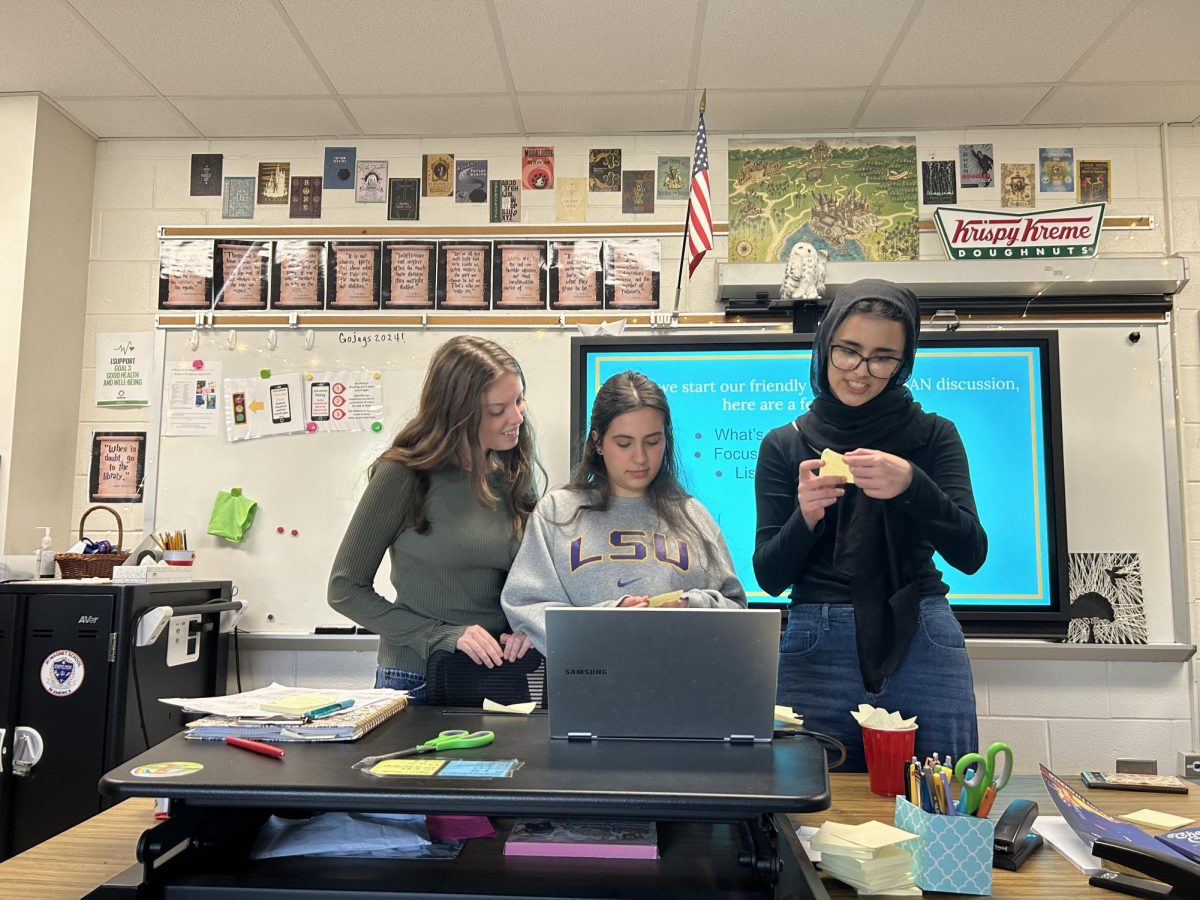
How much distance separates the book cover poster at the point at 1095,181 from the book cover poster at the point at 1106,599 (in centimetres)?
125

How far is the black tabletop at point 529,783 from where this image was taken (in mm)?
821

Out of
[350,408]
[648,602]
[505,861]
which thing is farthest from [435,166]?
[505,861]

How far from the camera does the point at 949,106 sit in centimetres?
305

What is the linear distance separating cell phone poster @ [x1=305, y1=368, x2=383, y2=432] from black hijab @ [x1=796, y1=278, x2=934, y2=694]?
1.72 meters

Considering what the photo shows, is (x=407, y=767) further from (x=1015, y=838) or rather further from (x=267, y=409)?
(x=267, y=409)

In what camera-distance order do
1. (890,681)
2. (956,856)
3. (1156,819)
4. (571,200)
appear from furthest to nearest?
1. (571,200)
2. (890,681)
3. (1156,819)
4. (956,856)

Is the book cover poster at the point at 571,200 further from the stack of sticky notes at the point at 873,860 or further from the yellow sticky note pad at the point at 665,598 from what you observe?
the stack of sticky notes at the point at 873,860

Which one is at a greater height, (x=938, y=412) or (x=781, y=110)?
(x=781, y=110)

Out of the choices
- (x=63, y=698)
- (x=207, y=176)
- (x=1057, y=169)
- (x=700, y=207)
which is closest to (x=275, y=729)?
(x=63, y=698)

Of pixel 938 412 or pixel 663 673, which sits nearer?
pixel 663 673

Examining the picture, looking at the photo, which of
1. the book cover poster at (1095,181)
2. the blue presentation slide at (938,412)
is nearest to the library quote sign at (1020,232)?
the book cover poster at (1095,181)

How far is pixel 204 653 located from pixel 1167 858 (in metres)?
2.72

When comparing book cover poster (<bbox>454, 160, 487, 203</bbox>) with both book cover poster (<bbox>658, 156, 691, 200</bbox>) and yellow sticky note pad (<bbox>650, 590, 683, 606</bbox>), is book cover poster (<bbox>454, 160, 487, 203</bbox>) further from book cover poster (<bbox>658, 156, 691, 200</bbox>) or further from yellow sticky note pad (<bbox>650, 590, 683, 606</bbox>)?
yellow sticky note pad (<bbox>650, 590, 683, 606</bbox>)

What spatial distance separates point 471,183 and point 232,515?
1471mm
